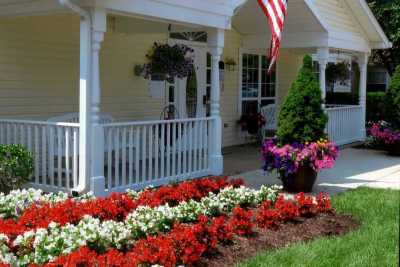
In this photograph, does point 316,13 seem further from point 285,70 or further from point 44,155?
point 44,155

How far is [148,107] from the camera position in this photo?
11602 mm

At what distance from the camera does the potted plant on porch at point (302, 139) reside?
27.5 ft

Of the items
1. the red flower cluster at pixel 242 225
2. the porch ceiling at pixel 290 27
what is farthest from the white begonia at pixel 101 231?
the porch ceiling at pixel 290 27

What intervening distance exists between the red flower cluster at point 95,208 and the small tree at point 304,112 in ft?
6.44

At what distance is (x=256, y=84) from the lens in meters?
15.3

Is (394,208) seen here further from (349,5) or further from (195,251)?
(349,5)

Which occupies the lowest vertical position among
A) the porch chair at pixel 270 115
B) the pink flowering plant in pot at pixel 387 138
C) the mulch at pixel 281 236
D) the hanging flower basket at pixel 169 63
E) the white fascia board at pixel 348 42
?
the mulch at pixel 281 236

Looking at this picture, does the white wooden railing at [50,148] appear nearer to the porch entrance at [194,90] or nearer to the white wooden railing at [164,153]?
the white wooden railing at [164,153]

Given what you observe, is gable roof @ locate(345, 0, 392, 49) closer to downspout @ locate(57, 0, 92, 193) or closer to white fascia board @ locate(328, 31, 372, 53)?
white fascia board @ locate(328, 31, 372, 53)

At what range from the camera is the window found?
14773 millimetres

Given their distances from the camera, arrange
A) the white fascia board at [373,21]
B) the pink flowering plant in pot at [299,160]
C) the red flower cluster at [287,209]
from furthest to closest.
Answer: the white fascia board at [373,21], the pink flowering plant in pot at [299,160], the red flower cluster at [287,209]

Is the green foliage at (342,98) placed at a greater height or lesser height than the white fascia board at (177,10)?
lesser

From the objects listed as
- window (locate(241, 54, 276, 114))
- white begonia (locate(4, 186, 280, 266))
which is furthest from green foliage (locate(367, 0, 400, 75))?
white begonia (locate(4, 186, 280, 266))

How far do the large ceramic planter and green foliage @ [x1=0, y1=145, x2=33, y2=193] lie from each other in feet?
12.2
